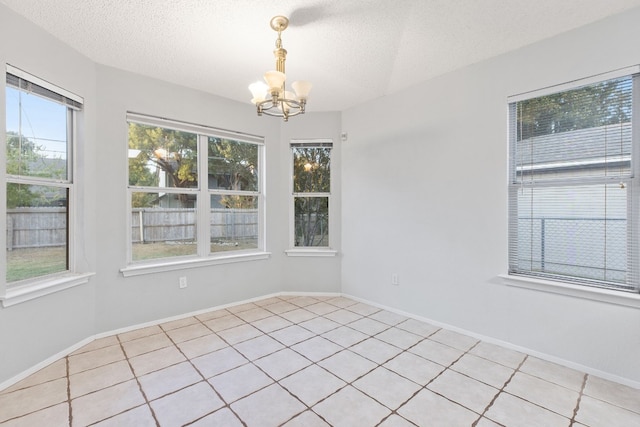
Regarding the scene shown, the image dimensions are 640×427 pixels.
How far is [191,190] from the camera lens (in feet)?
11.2

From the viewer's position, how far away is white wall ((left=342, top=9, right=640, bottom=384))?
217cm

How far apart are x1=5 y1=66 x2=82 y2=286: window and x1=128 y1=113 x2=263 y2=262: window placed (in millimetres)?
533

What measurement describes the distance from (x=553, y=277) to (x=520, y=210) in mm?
590

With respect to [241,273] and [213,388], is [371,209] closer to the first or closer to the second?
[241,273]

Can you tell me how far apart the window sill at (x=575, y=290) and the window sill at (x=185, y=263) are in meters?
2.77

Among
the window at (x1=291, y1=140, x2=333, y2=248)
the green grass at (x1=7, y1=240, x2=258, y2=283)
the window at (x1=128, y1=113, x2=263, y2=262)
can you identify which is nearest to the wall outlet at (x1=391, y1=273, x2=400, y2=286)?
the window at (x1=291, y1=140, x2=333, y2=248)

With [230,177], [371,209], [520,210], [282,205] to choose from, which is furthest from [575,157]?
[230,177]

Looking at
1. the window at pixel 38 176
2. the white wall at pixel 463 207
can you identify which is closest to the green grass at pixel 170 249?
the window at pixel 38 176

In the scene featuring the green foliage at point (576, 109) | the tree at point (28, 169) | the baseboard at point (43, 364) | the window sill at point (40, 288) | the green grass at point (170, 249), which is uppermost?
the green foliage at point (576, 109)

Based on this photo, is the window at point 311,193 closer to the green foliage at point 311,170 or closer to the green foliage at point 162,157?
the green foliage at point 311,170

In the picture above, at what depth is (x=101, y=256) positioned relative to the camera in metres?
2.80

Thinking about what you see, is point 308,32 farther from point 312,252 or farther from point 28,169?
point 312,252

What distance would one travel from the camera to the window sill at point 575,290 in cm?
204

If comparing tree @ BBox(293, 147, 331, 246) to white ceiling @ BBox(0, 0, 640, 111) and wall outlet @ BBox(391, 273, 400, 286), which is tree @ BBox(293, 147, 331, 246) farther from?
white ceiling @ BBox(0, 0, 640, 111)
